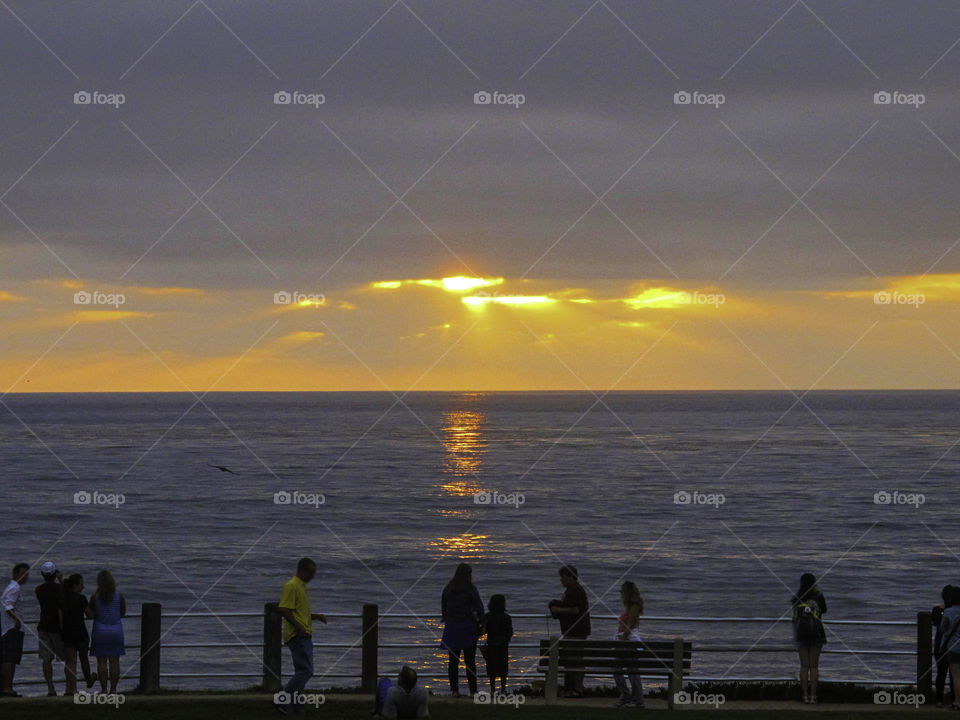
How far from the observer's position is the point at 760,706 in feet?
50.4

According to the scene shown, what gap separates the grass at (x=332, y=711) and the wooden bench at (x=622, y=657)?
17.7 inches

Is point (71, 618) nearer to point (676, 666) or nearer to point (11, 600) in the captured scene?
point (11, 600)

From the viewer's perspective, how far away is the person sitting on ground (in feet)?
43.3

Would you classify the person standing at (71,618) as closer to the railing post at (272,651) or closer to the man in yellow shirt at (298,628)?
the railing post at (272,651)

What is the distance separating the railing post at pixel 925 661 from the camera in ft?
52.4

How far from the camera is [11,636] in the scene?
15.8 metres

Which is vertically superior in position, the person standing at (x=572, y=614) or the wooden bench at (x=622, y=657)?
the person standing at (x=572, y=614)

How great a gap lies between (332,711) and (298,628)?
114cm

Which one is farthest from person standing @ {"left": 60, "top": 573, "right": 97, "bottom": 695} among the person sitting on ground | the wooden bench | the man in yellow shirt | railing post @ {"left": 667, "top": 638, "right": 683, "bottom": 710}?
railing post @ {"left": 667, "top": 638, "right": 683, "bottom": 710}

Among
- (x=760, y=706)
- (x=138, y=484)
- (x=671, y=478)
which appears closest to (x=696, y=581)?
(x=760, y=706)

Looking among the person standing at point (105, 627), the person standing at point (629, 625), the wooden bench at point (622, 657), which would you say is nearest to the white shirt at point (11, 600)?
the person standing at point (105, 627)

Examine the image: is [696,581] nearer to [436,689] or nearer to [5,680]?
[436,689]

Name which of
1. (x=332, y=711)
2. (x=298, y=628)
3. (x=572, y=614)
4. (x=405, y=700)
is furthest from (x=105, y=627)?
(x=572, y=614)

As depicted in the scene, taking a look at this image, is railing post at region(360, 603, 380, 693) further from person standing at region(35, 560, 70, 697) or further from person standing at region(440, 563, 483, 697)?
person standing at region(35, 560, 70, 697)
